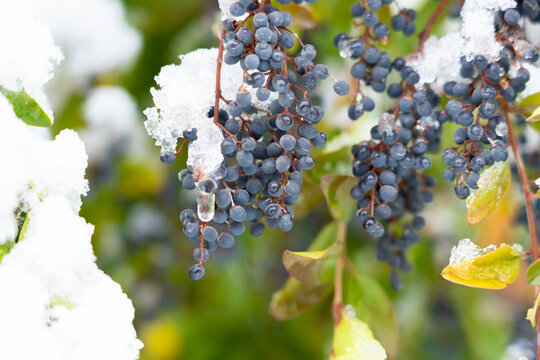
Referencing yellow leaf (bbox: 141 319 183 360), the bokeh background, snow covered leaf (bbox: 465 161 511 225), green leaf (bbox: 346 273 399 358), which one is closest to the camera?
snow covered leaf (bbox: 465 161 511 225)

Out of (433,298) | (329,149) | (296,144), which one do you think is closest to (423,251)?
(433,298)

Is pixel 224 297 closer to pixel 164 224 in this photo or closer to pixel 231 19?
pixel 164 224

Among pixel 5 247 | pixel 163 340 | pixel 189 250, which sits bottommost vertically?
pixel 163 340

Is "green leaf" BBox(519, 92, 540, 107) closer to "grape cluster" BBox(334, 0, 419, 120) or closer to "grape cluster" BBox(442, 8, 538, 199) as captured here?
"grape cluster" BBox(442, 8, 538, 199)

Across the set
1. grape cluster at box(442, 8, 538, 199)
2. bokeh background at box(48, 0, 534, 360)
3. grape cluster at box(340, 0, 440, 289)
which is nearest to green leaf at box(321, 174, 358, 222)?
grape cluster at box(340, 0, 440, 289)

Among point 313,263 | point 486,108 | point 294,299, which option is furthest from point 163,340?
point 486,108

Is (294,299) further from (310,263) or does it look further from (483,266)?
(483,266)
